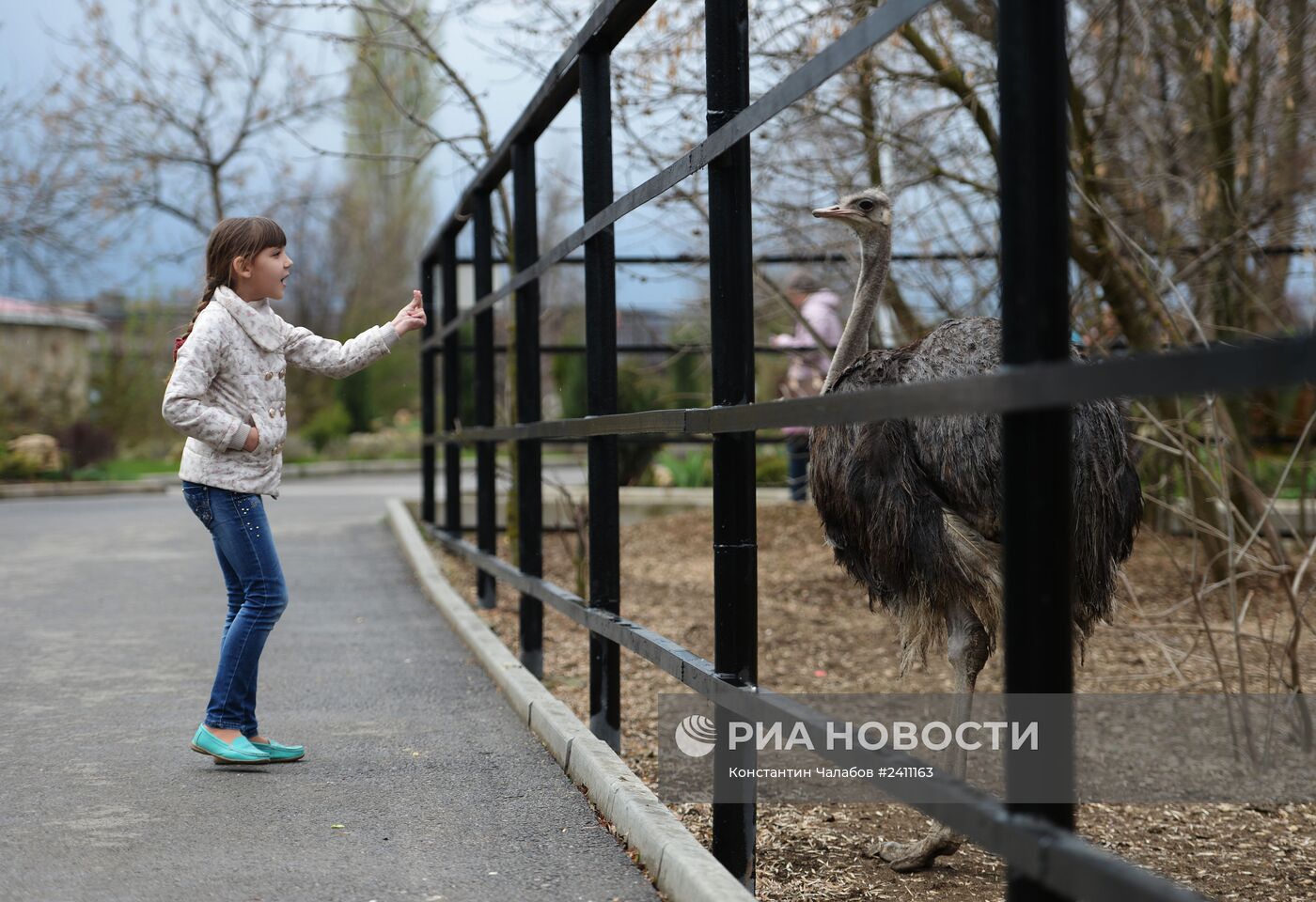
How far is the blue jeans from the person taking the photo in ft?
14.0

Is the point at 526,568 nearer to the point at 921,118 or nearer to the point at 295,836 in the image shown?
the point at 295,836

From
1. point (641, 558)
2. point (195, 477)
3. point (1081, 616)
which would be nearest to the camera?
point (1081, 616)

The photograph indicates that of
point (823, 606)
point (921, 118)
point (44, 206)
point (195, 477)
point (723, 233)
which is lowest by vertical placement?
point (823, 606)

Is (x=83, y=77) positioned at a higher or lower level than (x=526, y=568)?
higher

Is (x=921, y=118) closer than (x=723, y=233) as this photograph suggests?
No

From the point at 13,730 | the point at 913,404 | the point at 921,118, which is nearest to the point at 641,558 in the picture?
the point at 921,118

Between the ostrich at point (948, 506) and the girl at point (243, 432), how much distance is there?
1266mm

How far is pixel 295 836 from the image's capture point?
3484 millimetres

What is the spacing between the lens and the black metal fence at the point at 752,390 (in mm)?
1895

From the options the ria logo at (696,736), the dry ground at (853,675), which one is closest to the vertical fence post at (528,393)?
the dry ground at (853,675)

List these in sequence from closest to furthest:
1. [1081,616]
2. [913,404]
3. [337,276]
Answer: [913,404] < [1081,616] < [337,276]

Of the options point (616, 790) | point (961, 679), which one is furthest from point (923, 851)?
point (616, 790)

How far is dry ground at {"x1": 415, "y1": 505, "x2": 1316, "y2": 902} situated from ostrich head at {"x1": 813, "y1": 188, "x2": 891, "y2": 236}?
100 cm

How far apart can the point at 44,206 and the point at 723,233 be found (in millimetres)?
21762
